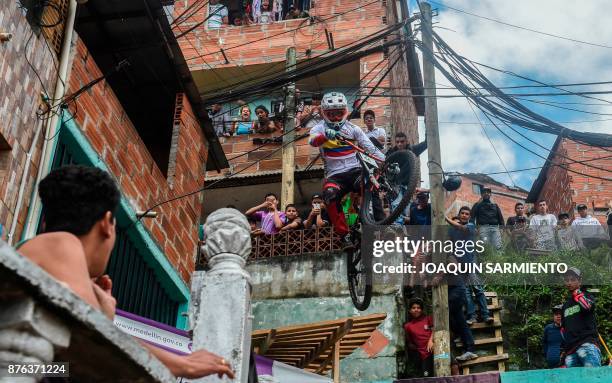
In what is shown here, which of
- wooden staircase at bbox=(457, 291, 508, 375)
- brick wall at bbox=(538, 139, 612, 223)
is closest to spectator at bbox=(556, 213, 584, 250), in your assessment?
wooden staircase at bbox=(457, 291, 508, 375)

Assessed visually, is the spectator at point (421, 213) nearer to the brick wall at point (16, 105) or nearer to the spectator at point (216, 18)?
the brick wall at point (16, 105)

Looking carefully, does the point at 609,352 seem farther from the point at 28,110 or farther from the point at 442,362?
the point at 28,110

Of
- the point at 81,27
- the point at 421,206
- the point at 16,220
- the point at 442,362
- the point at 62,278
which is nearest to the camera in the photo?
the point at 62,278

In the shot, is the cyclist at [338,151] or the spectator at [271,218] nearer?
the cyclist at [338,151]

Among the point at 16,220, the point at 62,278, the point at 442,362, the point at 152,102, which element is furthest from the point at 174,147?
the point at 62,278

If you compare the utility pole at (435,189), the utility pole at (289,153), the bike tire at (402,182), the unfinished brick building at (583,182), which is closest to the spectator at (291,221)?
the utility pole at (289,153)

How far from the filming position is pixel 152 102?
37.4 feet

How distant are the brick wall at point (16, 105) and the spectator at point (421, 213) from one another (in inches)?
278

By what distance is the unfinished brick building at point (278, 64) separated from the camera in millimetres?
18281

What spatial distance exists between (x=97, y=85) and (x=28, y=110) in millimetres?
1358

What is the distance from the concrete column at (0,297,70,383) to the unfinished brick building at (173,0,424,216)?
15414 millimetres

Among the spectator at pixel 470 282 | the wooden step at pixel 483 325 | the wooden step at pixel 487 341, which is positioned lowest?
the wooden step at pixel 487 341

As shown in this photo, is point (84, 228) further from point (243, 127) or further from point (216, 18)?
point (216, 18)

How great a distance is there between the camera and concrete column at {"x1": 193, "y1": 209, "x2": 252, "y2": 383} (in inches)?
161
